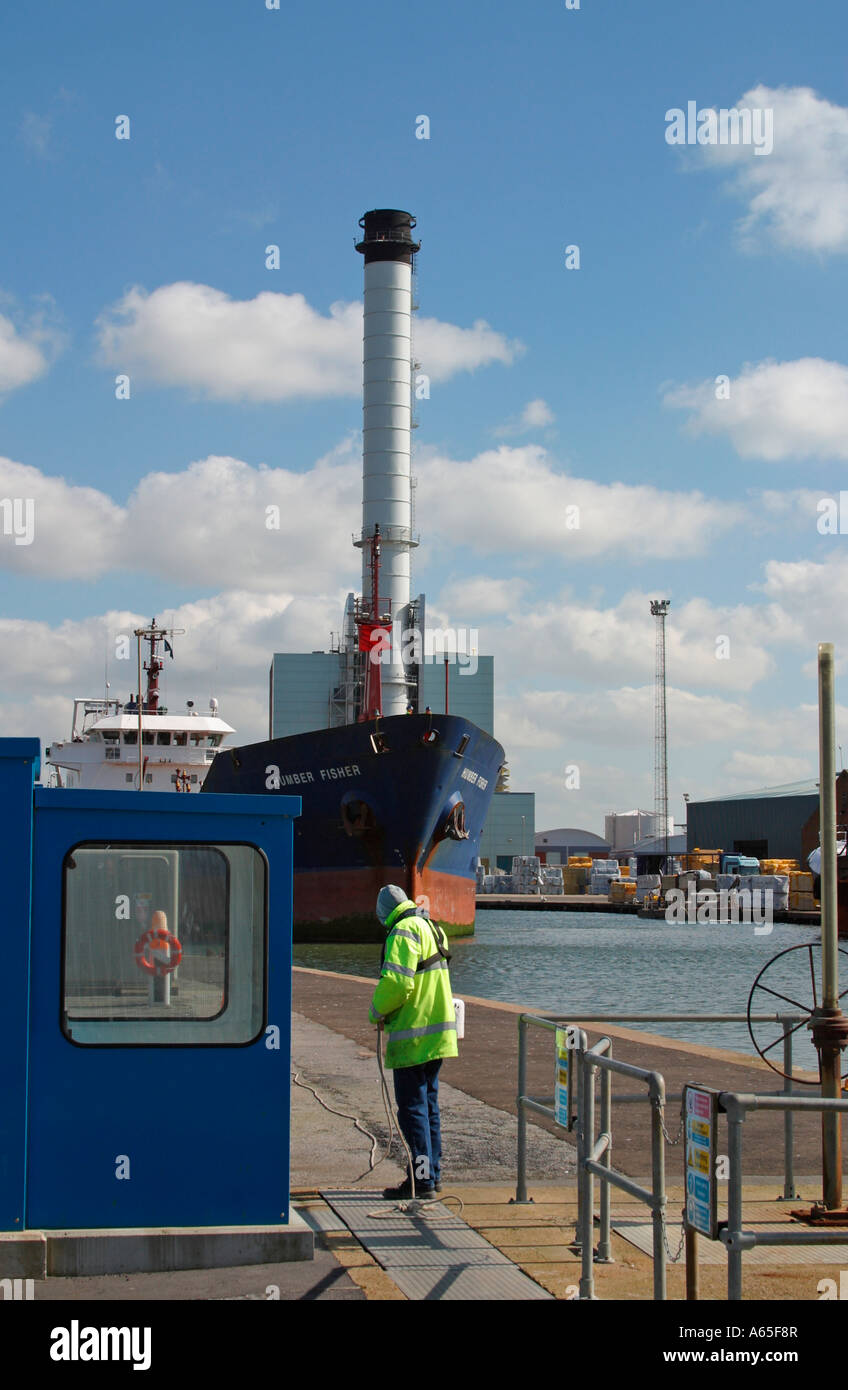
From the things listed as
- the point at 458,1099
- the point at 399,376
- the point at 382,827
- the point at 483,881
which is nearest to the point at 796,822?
the point at 483,881

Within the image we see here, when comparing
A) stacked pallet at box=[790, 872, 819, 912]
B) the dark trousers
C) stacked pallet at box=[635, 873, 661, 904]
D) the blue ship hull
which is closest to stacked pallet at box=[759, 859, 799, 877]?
stacked pallet at box=[635, 873, 661, 904]

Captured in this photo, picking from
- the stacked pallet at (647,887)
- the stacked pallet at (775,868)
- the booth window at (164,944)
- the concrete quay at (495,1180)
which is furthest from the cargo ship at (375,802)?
the stacked pallet at (647,887)

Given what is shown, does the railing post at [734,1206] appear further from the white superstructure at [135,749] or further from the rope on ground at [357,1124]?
the white superstructure at [135,749]

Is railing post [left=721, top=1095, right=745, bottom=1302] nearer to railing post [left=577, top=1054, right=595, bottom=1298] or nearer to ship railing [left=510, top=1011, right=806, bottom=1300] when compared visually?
ship railing [left=510, top=1011, right=806, bottom=1300]

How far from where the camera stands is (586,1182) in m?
6.08

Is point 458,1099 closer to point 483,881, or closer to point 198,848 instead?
point 198,848

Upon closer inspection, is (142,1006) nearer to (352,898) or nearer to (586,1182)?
(586,1182)

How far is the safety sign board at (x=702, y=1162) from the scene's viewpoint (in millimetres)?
5125

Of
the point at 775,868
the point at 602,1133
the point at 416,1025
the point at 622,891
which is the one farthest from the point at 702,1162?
the point at 622,891

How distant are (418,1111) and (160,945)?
1925 millimetres

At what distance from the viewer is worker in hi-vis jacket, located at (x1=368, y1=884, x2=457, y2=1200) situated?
23.7 ft

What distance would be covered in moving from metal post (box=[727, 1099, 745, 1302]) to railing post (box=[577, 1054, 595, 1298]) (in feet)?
3.03

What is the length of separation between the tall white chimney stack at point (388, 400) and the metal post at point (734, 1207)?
54.6m
